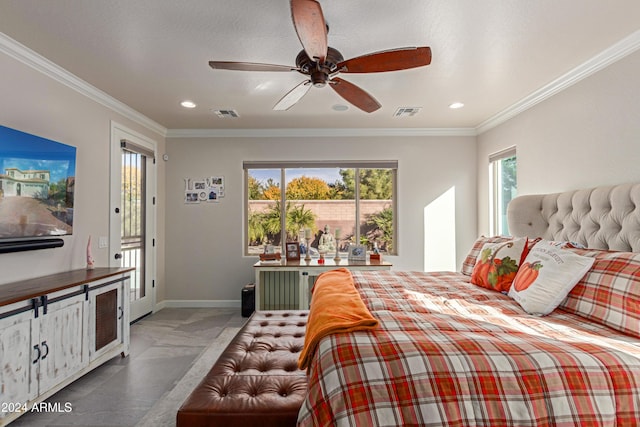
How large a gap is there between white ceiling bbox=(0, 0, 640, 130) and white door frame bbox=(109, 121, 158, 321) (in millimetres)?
521

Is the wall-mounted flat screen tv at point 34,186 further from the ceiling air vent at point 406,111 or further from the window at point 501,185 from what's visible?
the window at point 501,185

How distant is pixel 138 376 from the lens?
8.54ft

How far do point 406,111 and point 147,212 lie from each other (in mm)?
3380

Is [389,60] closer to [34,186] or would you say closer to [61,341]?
[34,186]

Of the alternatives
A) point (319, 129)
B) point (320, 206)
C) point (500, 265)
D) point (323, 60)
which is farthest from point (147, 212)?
point (500, 265)

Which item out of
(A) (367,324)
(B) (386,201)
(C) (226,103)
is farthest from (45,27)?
(B) (386,201)

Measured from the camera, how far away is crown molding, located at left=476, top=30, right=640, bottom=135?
221 cm

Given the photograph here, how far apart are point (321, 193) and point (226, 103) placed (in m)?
1.80

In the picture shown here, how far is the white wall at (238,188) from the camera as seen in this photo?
14.9 ft

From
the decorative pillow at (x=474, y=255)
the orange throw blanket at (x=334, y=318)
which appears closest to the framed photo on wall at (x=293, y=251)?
the decorative pillow at (x=474, y=255)

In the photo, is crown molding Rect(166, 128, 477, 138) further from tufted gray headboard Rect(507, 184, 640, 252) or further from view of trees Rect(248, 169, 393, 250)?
tufted gray headboard Rect(507, 184, 640, 252)

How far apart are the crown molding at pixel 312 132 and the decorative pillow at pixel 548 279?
280cm

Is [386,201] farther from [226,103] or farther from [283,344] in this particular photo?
[283,344]

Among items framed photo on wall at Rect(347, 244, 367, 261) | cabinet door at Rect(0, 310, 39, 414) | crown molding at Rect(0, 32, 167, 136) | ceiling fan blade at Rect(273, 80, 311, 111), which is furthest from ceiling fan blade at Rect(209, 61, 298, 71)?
framed photo on wall at Rect(347, 244, 367, 261)
